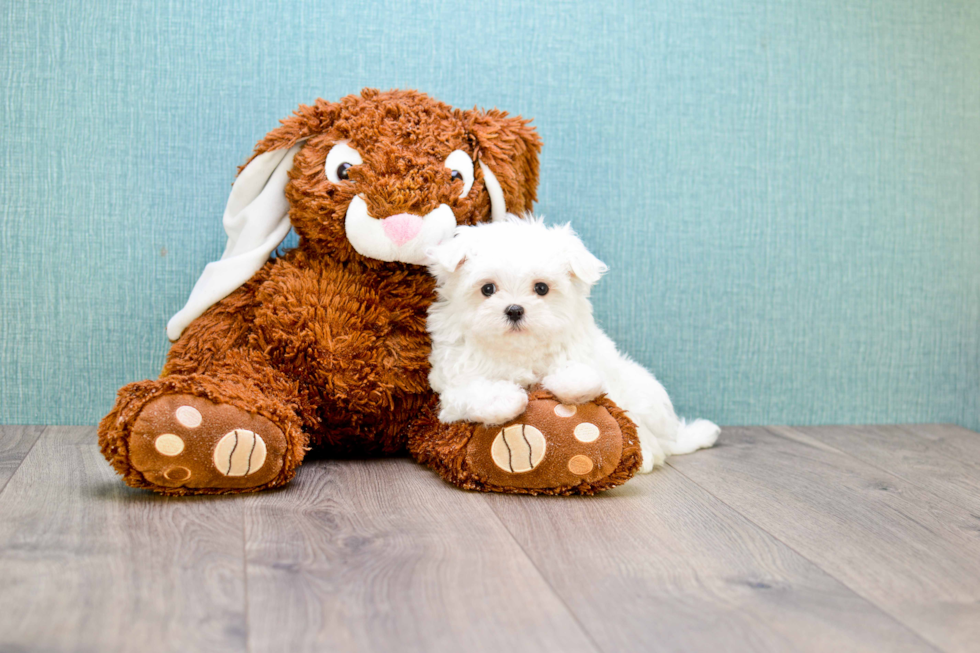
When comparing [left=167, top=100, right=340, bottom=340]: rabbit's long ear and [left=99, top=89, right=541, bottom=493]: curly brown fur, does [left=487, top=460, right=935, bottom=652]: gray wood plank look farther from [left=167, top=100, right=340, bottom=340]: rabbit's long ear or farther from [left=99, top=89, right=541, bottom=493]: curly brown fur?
[left=167, top=100, right=340, bottom=340]: rabbit's long ear

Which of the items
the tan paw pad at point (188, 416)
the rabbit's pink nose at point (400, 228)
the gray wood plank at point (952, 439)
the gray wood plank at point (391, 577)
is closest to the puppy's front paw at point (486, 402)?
the gray wood plank at point (391, 577)

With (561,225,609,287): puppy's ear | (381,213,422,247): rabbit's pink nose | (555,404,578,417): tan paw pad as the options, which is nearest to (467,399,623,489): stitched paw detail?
(555,404,578,417): tan paw pad

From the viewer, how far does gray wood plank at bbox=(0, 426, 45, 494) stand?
1111 mm

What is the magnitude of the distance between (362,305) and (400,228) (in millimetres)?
131

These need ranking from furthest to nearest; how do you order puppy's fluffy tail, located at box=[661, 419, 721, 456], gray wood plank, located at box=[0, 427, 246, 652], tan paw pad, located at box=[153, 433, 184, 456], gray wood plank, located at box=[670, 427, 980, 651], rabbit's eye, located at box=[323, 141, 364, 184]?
puppy's fluffy tail, located at box=[661, 419, 721, 456], rabbit's eye, located at box=[323, 141, 364, 184], tan paw pad, located at box=[153, 433, 184, 456], gray wood plank, located at box=[670, 427, 980, 651], gray wood plank, located at box=[0, 427, 246, 652]

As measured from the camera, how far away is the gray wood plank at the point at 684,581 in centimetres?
68

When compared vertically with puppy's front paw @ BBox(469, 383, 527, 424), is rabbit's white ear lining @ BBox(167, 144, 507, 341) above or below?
above

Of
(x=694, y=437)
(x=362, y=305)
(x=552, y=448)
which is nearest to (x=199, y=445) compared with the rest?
(x=362, y=305)

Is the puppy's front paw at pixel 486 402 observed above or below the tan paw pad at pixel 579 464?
above

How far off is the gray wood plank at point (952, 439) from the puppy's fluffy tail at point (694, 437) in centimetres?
40

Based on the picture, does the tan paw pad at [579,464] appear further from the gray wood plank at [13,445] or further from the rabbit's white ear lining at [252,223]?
the gray wood plank at [13,445]

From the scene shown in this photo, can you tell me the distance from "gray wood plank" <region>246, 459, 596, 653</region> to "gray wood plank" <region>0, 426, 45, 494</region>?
1.24ft

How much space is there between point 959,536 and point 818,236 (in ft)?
2.37

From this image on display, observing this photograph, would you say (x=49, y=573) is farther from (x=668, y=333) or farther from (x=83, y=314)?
(x=668, y=333)
